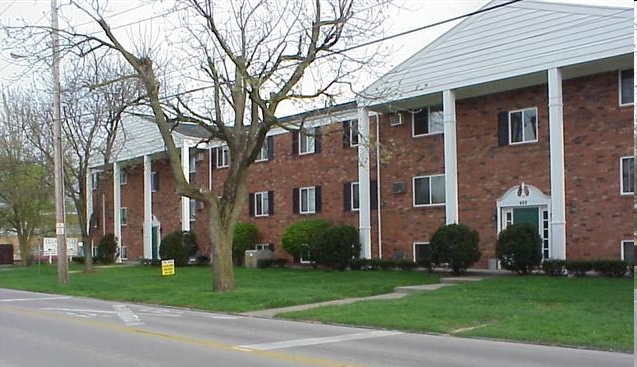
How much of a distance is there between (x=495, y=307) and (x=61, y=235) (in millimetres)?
18328

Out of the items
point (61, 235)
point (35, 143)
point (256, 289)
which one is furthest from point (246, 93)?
point (35, 143)

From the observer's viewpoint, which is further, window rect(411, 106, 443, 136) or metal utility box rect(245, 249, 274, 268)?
metal utility box rect(245, 249, 274, 268)

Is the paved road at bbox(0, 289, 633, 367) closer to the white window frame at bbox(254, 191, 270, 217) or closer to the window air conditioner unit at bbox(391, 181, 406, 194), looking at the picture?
the window air conditioner unit at bbox(391, 181, 406, 194)

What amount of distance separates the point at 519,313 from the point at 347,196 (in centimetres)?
1738

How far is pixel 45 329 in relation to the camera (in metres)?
15.3

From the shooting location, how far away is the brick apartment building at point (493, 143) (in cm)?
2355

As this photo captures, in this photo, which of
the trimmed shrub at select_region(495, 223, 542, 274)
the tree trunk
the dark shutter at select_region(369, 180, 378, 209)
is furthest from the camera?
the dark shutter at select_region(369, 180, 378, 209)

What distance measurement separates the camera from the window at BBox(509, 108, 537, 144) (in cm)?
2608

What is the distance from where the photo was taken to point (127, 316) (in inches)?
706

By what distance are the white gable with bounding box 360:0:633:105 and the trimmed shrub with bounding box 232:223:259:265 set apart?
11.3 meters

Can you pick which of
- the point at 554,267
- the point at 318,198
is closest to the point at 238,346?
the point at 554,267

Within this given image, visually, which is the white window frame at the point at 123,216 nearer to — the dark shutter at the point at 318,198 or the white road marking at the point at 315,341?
the dark shutter at the point at 318,198

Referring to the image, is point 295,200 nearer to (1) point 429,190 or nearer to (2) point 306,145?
(2) point 306,145

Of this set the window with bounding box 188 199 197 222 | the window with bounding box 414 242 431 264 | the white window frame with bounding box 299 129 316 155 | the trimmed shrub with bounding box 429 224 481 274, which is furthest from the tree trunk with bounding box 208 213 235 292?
the window with bounding box 188 199 197 222
